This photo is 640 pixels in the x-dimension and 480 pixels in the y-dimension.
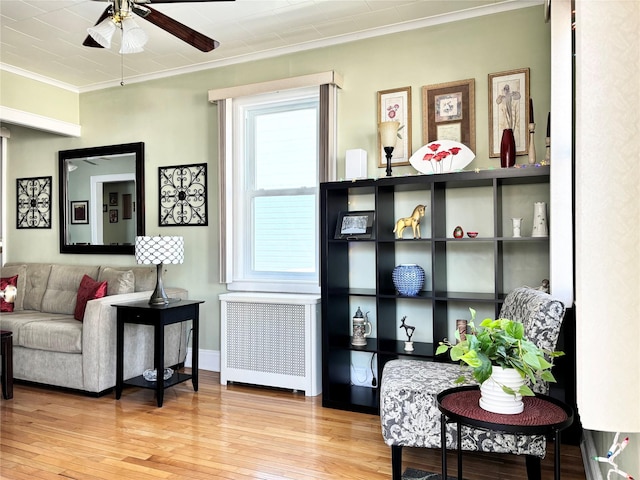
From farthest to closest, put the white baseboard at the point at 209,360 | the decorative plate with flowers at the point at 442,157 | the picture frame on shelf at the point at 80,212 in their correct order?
1. the picture frame on shelf at the point at 80,212
2. the white baseboard at the point at 209,360
3. the decorative plate with flowers at the point at 442,157

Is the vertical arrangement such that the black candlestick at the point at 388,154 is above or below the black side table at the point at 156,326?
above

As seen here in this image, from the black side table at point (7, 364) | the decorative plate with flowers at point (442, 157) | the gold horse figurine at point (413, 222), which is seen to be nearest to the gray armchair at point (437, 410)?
the gold horse figurine at point (413, 222)

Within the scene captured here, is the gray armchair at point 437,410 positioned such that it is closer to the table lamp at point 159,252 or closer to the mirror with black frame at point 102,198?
the table lamp at point 159,252

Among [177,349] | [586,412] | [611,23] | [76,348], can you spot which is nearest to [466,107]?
[611,23]

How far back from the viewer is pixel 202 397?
361 centimetres

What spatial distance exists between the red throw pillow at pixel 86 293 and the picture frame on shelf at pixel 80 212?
1056 millimetres

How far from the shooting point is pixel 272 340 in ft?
12.2

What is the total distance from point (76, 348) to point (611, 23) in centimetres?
373

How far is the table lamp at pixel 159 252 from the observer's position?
356 centimetres

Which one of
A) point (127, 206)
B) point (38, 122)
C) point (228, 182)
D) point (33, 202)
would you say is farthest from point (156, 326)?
point (33, 202)

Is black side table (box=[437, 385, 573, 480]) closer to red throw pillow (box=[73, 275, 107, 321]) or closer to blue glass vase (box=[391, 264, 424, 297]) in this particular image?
blue glass vase (box=[391, 264, 424, 297])

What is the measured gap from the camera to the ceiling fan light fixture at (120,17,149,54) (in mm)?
2438

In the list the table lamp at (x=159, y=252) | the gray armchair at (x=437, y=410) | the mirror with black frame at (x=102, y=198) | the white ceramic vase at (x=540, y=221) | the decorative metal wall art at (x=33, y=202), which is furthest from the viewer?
the decorative metal wall art at (x=33, y=202)

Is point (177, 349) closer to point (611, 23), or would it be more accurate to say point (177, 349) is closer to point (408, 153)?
point (408, 153)
